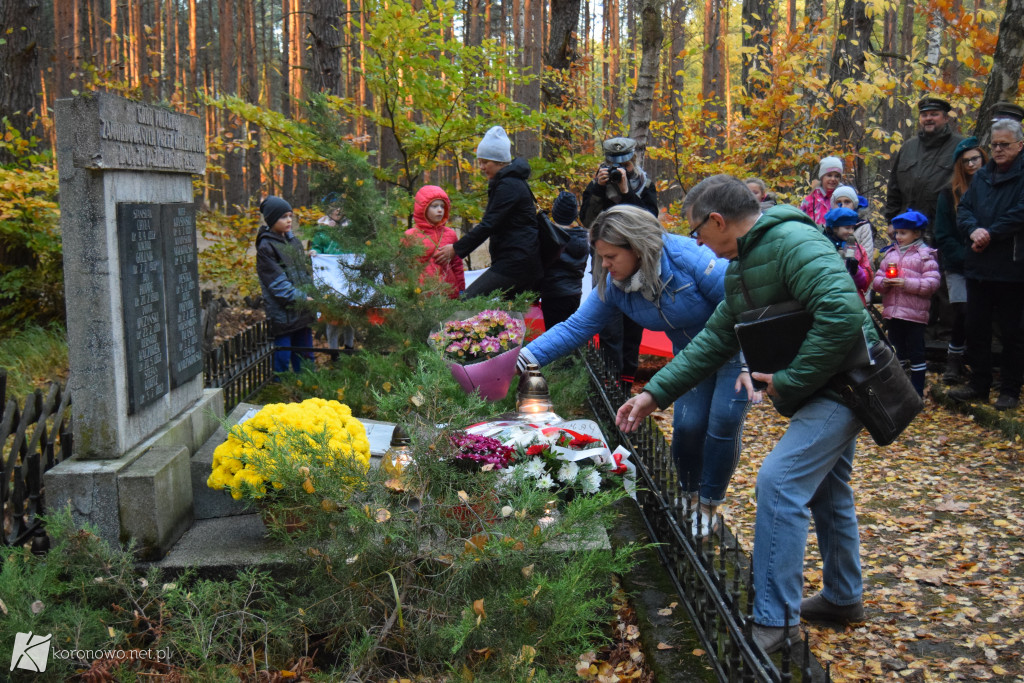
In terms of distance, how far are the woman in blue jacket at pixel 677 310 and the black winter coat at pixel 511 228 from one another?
2606 mm

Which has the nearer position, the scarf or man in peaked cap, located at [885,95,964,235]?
the scarf

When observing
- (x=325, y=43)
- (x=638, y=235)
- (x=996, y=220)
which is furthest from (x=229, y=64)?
(x=638, y=235)

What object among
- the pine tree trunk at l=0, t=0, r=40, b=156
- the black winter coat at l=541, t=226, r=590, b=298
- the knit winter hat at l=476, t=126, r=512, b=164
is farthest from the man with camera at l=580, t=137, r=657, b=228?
the pine tree trunk at l=0, t=0, r=40, b=156

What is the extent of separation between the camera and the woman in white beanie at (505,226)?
267 inches

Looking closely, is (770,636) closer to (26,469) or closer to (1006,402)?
(26,469)

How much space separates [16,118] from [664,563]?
1017 centimetres

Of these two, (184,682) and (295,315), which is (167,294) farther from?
(295,315)

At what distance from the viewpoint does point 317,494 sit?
3223mm

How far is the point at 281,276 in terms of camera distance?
7.38 meters

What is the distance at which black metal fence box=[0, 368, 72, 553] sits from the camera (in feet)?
12.5

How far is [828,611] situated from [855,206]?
194 inches

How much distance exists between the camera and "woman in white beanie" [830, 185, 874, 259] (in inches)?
77.7

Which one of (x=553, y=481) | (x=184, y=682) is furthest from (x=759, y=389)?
(x=184, y=682)

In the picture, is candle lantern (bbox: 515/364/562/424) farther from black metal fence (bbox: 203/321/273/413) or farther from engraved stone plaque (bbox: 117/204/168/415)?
black metal fence (bbox: 203/321/273/413)
